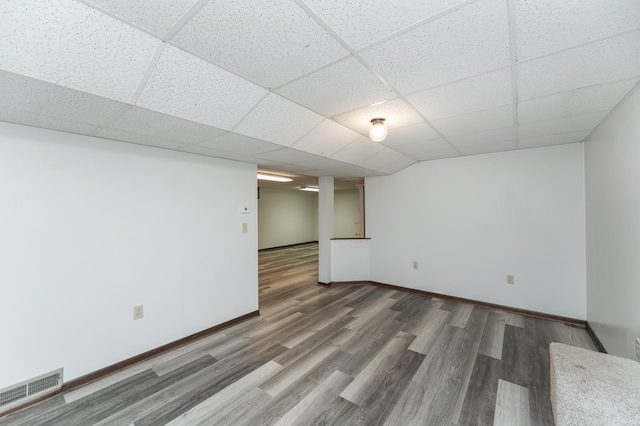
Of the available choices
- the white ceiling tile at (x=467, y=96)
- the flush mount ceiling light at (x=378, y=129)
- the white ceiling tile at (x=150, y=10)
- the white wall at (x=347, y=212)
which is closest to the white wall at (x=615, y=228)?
the white ceiling tile at (x=467, y=96)

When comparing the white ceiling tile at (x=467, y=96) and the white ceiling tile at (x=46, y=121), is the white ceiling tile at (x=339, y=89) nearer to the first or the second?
the white ceiling tile at (x=467, y=96)

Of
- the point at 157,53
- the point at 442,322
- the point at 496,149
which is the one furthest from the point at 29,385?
the point at 496,149

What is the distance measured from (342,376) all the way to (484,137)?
293 centimetres

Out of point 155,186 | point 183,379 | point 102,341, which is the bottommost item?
point 183,379

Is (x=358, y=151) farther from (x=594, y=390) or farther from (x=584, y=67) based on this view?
(x=594, y=390)

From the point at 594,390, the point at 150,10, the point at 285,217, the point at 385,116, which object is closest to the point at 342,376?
the point at 594,390

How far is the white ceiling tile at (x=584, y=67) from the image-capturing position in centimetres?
128

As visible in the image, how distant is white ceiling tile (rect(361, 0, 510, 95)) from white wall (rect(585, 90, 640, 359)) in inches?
51.4

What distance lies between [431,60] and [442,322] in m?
3.02

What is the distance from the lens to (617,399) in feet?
3.79

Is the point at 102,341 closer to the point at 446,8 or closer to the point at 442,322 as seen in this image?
the point at 446,8

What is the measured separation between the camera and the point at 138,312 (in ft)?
7.91

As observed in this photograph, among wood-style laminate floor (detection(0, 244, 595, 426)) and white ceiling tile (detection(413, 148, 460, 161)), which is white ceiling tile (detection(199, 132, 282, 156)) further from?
white ceiling tile (detection(413, 148, 460, 161))

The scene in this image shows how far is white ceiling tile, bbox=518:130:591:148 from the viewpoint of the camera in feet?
8.96
